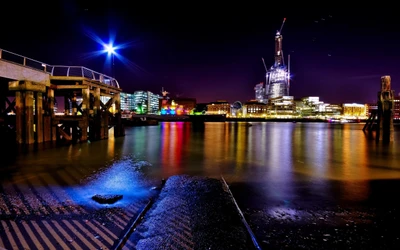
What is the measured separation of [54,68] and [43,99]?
302 cm

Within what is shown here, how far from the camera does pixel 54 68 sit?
67.1 ft

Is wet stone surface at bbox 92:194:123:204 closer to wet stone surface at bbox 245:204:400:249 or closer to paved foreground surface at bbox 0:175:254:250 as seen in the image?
paved foreground surface at bbox 0:175:254:250

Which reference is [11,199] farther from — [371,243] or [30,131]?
[30,131]

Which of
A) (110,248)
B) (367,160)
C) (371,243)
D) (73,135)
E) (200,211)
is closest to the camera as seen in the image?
(110,248)

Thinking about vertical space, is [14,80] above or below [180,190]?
above

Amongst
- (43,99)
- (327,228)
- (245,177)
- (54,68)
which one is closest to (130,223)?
(327,228)

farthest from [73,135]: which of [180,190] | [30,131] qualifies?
[180,190]

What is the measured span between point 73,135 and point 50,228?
67.7ft

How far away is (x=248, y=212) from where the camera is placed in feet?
20.8

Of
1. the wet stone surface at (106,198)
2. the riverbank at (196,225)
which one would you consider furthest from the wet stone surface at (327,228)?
the wet stone surface at (106,198)

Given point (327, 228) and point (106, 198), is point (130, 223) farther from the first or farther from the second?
point (327, 228)

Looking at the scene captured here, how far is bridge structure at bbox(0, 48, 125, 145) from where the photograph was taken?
16.9m

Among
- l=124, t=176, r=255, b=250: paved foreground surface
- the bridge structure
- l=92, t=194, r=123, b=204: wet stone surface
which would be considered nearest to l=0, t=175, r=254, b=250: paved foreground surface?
l=124, t=176, r=255, b=250: paved foreground surface

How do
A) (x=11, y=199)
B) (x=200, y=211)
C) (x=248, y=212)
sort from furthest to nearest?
(x=11, y=199) → (x=248, y=212) → (x=200, y=211)
